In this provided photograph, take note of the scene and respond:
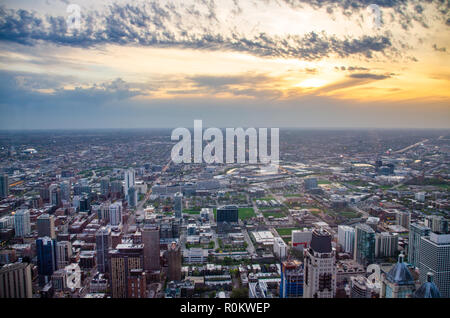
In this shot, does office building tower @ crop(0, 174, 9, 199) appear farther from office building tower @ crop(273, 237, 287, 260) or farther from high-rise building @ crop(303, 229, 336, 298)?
high-rise building @ crop(303, 229, 336, 298)

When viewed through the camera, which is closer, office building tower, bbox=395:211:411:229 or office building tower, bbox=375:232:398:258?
office building tower, bbox=375:232:398:258

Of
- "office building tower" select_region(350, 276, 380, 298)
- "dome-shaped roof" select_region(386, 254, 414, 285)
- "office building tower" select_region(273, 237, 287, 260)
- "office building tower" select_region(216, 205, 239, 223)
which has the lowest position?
"office building tower" select_region(273, 237, 287, 260)

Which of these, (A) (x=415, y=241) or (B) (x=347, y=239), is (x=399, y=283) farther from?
(B) (x=347, y=239)

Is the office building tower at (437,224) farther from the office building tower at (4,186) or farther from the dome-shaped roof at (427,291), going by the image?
the office building tower at (4,186)

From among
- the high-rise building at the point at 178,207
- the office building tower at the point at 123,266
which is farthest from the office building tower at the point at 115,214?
the office building tower at the point at 123,266

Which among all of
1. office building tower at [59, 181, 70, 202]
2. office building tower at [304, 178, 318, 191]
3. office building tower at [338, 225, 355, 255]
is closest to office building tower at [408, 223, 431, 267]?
office building tower at [338, 225, 355, 255]
